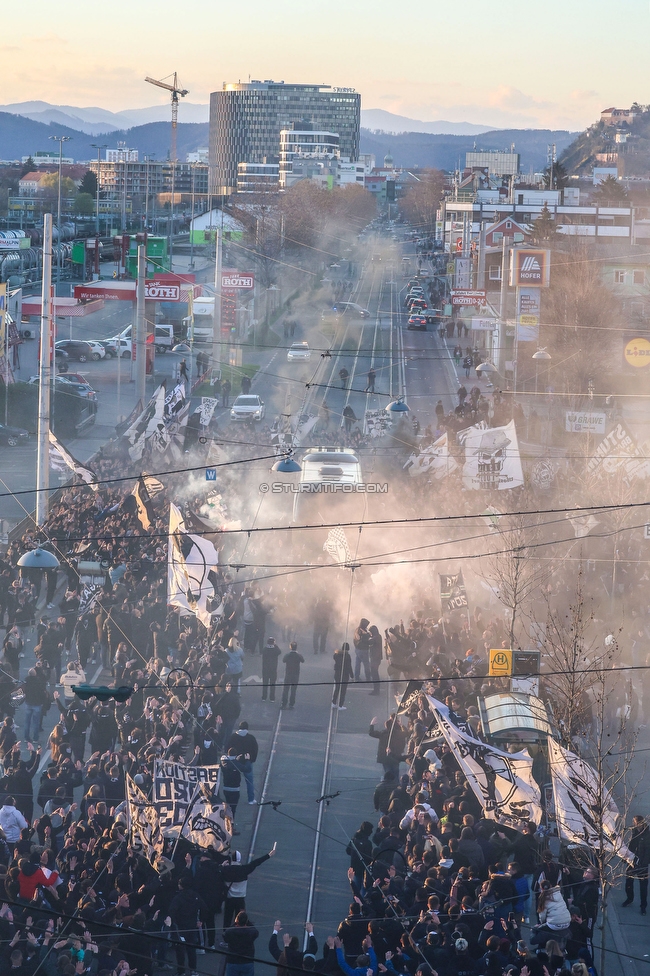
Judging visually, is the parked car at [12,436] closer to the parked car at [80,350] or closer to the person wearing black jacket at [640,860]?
the parked car at [80,350]

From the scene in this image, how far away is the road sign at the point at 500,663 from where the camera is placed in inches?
558

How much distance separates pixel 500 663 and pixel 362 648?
11.5 feet

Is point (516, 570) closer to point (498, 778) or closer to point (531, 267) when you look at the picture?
point (498, 778)

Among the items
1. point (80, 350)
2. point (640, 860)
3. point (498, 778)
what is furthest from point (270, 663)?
point (80, 350)

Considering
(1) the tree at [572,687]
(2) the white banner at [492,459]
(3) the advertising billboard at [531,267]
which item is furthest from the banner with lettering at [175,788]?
(3) the advertising billboard at [531,267]

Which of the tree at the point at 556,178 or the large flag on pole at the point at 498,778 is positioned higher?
the tree at the point at 556,178

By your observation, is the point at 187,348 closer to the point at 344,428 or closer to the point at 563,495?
the point at 344,428

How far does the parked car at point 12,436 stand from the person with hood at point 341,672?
19390 mm

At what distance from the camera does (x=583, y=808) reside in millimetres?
11461

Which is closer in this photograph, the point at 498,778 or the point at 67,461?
the point at 498,778

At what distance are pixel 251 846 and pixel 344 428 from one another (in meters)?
21.9

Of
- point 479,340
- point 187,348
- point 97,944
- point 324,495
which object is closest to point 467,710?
point 97,944

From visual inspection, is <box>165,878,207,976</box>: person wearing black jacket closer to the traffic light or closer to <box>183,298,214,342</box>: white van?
the traffic light

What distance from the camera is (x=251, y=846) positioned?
495 inches
